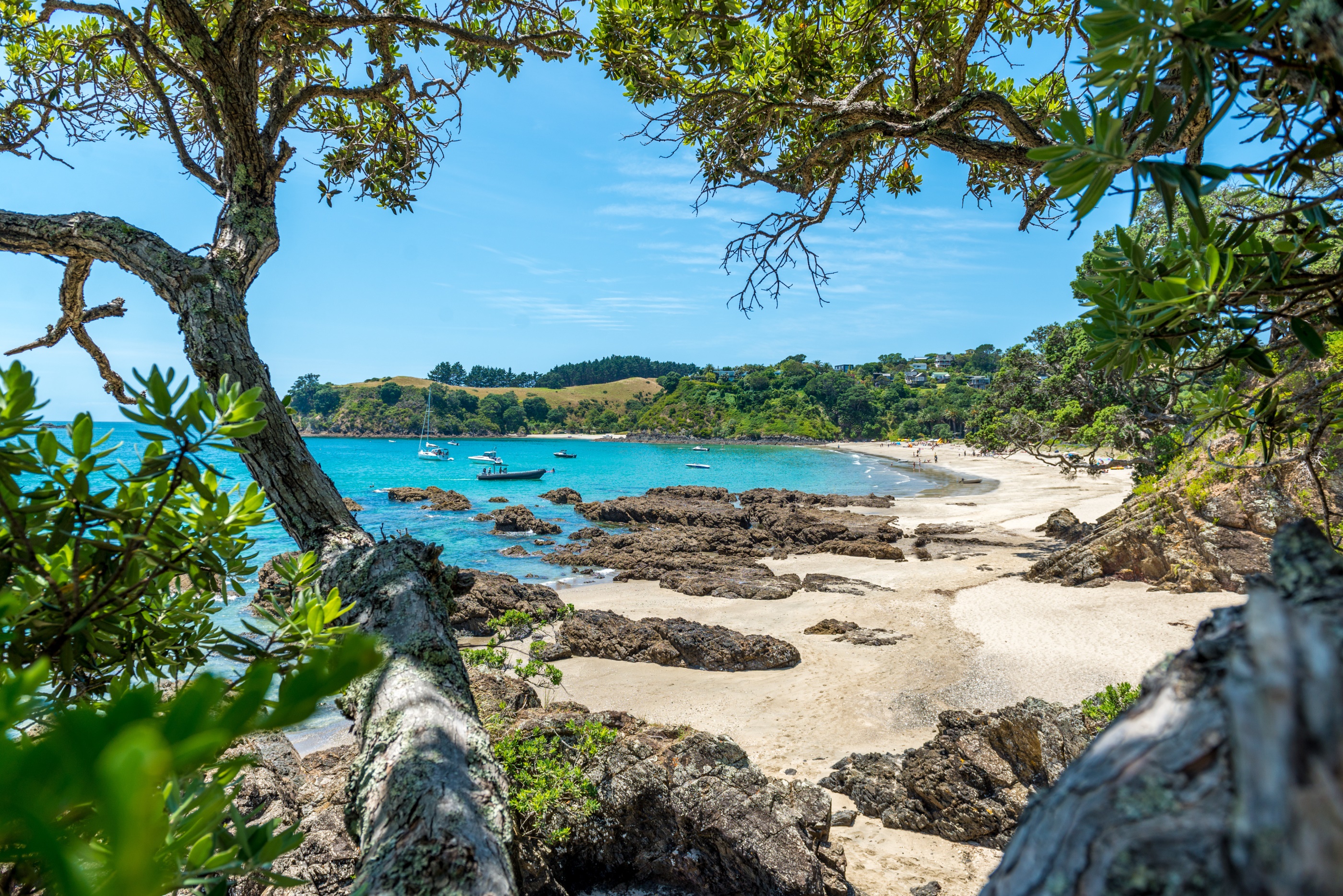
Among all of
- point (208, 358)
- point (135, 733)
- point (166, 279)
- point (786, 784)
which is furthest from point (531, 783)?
point (135, 733)

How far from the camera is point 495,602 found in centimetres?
1291

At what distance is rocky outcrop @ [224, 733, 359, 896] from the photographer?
2.89 meters

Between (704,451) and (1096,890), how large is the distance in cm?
9113

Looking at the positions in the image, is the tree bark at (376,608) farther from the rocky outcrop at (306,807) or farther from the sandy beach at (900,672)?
the sandy beach at (900,672)

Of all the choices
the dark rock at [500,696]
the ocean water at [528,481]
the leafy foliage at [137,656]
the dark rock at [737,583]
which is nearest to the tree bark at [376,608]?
the ocean water at [528,481]

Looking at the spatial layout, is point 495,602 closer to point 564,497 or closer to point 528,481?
point 564,497

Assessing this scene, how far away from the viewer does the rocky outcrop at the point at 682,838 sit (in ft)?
11.2

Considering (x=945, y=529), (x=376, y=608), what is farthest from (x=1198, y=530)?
(x=945, y=529)

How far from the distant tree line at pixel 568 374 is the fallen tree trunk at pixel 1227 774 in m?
147

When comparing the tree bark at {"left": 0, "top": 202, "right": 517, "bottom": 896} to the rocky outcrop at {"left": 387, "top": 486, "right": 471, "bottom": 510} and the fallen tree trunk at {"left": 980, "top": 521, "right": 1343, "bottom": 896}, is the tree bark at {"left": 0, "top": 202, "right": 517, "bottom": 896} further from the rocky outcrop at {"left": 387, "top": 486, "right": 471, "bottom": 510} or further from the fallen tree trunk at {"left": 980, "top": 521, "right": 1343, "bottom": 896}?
the rocky outcrop at {"left": 387, "top": 486, "right": 471, "bottom": 510}

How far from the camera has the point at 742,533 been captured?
72.9ft

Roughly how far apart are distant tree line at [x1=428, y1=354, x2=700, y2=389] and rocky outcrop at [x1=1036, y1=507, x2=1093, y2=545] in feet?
426

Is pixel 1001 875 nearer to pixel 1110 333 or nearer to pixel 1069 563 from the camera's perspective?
pixel 1110 333

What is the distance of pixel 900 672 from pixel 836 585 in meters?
5.98
